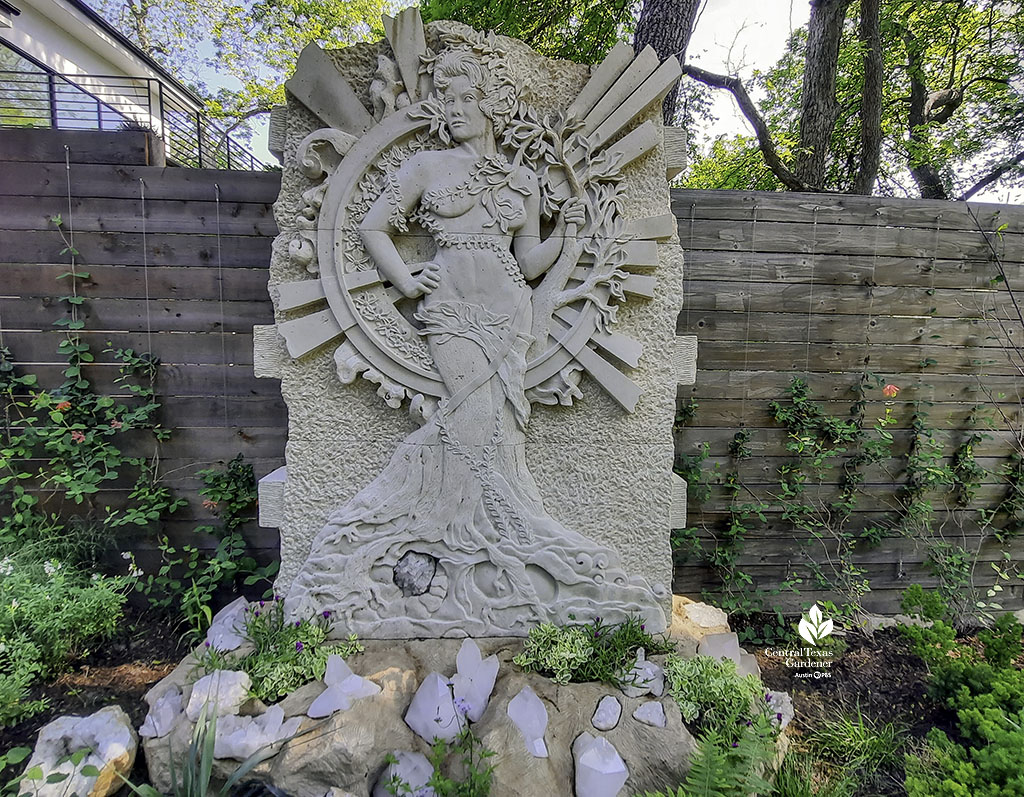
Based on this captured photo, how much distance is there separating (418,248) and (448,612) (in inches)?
66.4

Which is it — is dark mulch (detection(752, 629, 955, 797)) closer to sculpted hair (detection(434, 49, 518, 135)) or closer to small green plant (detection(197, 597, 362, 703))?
small green plant (detection(197, 597, 362, 703))

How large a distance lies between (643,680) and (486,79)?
266 cm

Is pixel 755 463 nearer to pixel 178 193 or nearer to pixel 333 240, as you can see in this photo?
pixel 333 240

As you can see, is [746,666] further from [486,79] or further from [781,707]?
[486,79]

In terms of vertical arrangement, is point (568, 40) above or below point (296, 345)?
above

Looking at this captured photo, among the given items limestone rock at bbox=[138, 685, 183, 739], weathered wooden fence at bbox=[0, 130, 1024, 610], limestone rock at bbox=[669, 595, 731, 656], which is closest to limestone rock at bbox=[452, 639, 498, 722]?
limestone rock at bbox=[669, 595, 731, 656]

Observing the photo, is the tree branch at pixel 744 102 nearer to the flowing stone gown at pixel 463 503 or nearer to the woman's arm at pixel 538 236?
the woman's arm at pixel 538 236

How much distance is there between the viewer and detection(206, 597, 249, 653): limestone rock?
2098 mm

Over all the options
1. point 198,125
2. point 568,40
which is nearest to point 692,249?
point 568,40

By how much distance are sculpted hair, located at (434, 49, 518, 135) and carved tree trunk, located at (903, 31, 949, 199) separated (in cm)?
677

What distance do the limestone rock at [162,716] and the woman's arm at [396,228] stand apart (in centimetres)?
188

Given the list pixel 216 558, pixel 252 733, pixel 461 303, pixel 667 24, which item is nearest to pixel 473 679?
pixel 252 733

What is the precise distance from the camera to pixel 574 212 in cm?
219

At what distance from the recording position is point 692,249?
3037 mm
